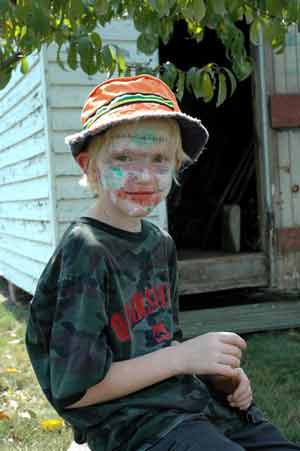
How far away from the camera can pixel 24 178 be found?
5.65 m

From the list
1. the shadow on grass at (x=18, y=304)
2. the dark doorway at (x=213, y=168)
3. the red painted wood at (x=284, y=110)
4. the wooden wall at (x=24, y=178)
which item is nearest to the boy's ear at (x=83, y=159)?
the wooden wall at (x=24, y=178)

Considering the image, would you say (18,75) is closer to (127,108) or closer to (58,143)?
(58,143)

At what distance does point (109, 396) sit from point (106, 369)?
86 mm

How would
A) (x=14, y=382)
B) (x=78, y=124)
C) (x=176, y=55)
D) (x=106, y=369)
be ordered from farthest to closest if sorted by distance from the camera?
1. (x=176, y=55)
2. (x=78, y=124)
3. (x=14, y=382)
4. (x=106, y=369)

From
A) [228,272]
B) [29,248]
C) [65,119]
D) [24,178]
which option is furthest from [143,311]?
[29,248]

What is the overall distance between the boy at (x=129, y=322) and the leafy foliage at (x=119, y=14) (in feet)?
1.86

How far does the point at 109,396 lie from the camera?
4.77ft

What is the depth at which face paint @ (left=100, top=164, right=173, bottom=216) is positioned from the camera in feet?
5.18

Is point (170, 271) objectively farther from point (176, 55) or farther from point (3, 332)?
point (176, 55)

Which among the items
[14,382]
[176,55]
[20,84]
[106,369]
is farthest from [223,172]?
[106,369]

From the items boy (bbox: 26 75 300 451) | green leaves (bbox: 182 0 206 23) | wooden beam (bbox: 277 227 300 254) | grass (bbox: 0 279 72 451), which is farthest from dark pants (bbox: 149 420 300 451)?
wooden beam (bbox: 277 227 300 254)

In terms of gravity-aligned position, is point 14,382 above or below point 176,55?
below

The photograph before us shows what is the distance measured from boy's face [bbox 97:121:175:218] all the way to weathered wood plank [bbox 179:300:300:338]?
3.12 meters

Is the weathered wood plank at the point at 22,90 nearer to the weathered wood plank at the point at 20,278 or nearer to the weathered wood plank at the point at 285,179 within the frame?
the weathered wood plank at the point at 20,278
